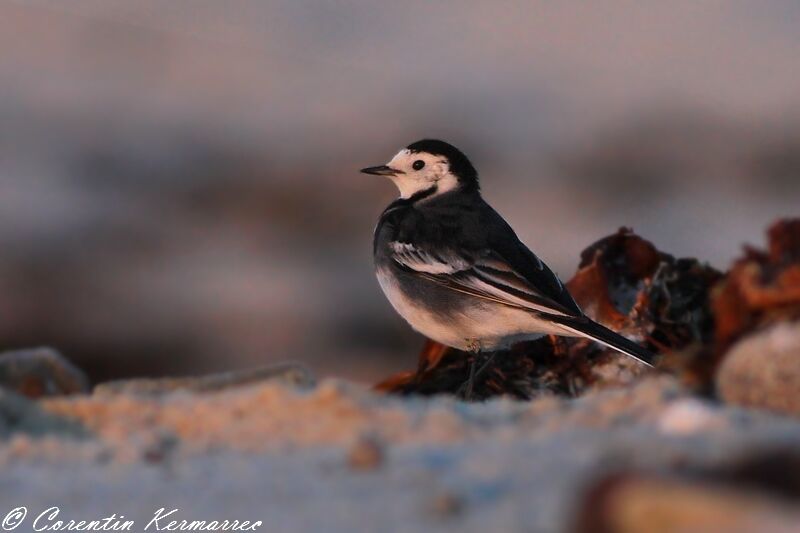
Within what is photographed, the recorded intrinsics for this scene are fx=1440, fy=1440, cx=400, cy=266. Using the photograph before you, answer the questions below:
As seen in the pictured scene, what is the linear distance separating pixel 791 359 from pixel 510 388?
297cm

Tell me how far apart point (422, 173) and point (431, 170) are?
2.4 inches

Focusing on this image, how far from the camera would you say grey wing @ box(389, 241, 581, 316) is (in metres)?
7.64

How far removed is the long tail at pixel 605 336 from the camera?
22.0 feet

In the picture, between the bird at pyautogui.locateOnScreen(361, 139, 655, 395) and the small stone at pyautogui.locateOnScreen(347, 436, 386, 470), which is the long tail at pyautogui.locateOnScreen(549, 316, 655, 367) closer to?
the bird at pyautogui.locateOnScreen(361, 139, 655, 395)

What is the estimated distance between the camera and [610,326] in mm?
7355

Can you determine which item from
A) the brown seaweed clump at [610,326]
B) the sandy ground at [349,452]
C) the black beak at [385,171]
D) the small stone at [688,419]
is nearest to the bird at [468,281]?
the brown seaweed clump at [610,326]

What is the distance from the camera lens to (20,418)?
4.75m

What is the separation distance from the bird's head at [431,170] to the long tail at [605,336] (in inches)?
82.9

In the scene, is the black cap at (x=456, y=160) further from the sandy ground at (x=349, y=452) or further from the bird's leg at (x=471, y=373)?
the sandy ground at (x=349, y=452)

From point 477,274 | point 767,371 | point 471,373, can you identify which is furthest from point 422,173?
point 767,371

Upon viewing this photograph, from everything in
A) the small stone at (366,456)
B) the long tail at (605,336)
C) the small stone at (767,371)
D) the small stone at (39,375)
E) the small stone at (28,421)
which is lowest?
the small stone at (39,375)

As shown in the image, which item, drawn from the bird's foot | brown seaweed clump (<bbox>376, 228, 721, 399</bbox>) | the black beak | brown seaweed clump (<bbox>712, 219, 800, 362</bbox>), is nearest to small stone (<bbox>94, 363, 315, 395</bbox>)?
the bird's foot

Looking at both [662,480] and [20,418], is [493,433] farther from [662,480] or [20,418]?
[20,418]

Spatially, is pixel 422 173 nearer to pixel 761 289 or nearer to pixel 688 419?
pixel 761 289
